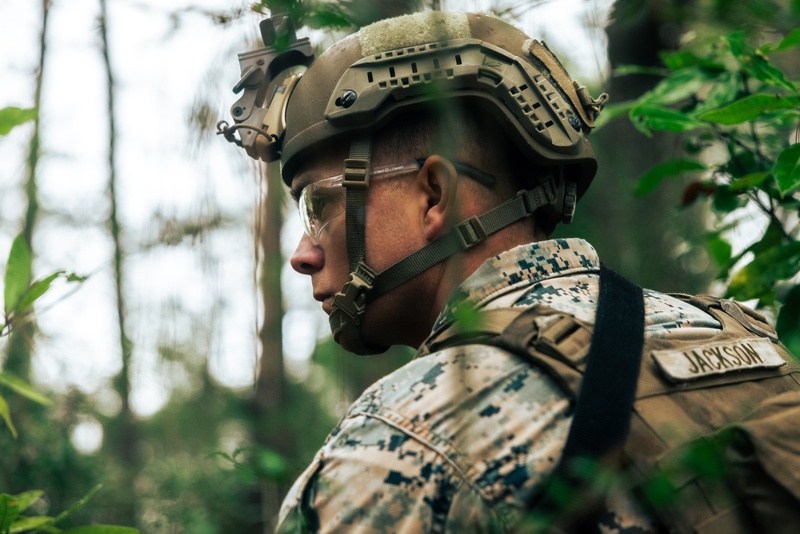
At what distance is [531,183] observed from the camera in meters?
2.76

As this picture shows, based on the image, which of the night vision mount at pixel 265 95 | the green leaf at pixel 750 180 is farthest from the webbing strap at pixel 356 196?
Result: the green leaf at pixel 750 180

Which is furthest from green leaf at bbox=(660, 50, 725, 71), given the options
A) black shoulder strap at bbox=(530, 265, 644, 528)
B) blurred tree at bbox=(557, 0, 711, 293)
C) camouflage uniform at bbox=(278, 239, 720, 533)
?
blurred tree at bbox=(557, 0, 711, 293)

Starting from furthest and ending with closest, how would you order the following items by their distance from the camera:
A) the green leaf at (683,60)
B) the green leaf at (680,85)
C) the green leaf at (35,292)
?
the green leaf at (683,60), the green leaf at (680,85), the green leaf at (35,292)

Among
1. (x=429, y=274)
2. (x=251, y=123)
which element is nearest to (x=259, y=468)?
(x=429, y=274)

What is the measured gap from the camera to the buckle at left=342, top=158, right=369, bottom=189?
104 inches

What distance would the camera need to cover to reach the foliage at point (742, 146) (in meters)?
2.85

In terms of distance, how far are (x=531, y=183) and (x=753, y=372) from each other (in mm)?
949

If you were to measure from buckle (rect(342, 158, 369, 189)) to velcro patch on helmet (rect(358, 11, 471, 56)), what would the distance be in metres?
0.35

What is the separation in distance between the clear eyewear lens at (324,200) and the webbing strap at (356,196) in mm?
49

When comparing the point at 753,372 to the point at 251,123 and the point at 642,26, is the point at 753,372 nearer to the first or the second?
the point at 251,123

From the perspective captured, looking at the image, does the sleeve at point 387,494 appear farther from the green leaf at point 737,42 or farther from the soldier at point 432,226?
the green leaf at point 737,42

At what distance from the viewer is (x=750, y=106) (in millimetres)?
2727

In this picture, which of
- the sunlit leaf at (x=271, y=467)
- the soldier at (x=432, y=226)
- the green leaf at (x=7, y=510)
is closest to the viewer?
the sunlit leaf at (x=271, y=467)

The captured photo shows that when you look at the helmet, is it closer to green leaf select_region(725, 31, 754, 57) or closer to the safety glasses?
the safety glasses
